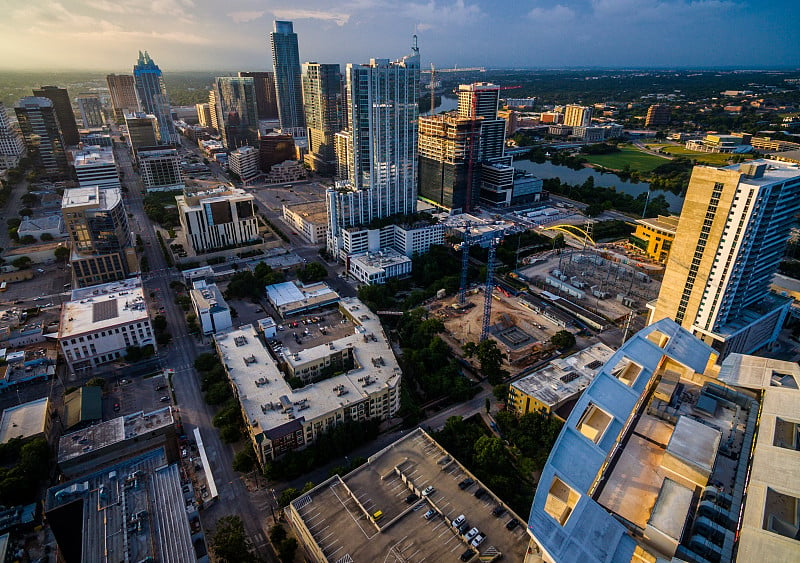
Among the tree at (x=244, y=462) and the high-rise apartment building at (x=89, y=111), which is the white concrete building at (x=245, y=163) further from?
the high-rise apartment building at (x=89, y=111)

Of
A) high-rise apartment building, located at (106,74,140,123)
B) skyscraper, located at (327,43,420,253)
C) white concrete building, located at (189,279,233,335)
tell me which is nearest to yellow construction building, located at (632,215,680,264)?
skyscraper, located at (327,43,420,253)

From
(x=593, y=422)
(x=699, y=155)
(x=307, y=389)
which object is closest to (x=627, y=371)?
(x=593, y=422)

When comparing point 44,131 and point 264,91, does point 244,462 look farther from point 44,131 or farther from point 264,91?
point 264,91

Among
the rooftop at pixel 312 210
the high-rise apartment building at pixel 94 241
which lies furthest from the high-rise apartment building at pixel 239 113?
the high-rise apartment building at pixel 94 241

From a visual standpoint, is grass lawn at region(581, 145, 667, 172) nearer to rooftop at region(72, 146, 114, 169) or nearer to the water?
the water

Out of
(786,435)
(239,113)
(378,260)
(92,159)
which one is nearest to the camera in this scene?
(786,435)

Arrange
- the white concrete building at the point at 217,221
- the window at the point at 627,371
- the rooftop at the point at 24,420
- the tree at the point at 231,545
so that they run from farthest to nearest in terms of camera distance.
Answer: the white concrete building at the point at 217,221 < the rooftop at the point at 24,420 < the tree at the point at 231,545 < the window at the point at 627,371
